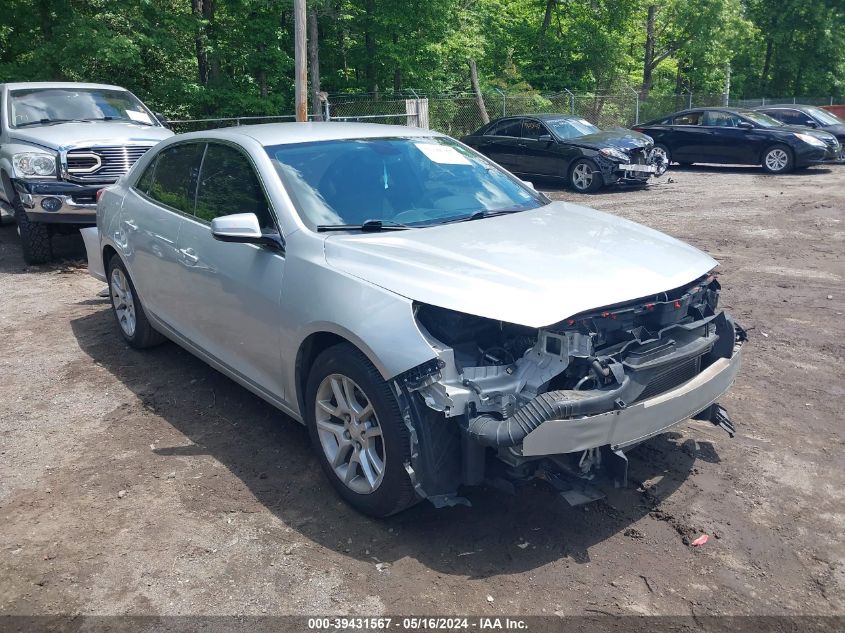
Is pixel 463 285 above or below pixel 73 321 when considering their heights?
above

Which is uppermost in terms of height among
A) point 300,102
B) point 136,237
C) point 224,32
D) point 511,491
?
point 224,32

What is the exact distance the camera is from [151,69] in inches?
905

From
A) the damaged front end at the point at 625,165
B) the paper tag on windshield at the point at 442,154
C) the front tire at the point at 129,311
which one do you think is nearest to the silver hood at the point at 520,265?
the paper tag on windshield at the point at 442,154

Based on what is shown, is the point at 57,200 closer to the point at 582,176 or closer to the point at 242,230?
the point at 242,230

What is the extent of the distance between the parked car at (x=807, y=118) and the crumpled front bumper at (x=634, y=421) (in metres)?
18.7

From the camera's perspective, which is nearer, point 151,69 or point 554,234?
point 554,234

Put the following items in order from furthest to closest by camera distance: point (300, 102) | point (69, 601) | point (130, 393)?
1. point (300, 102)
2. point (130, 393)
3. point (69, 601)

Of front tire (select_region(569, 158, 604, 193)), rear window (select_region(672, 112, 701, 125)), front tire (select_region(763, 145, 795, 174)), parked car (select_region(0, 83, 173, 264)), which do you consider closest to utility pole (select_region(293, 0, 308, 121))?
parked car (select_region(0, 83, 173, 264))

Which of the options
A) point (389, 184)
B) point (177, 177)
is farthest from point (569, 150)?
point (389, 184)

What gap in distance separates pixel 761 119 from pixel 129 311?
17187mm

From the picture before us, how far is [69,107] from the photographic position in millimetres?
10047

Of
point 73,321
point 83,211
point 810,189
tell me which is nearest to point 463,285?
point 73,321

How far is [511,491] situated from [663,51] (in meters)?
38.4

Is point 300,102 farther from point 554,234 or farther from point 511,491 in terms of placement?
point 511,491
